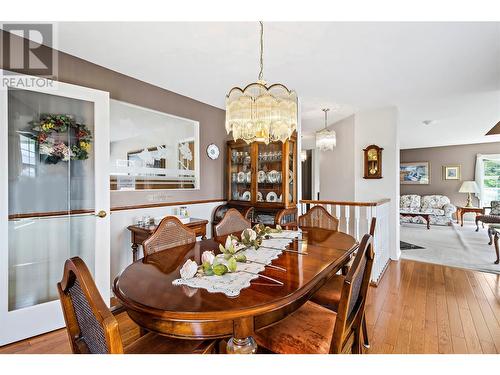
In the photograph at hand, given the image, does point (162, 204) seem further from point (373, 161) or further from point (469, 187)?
point (469, 187)

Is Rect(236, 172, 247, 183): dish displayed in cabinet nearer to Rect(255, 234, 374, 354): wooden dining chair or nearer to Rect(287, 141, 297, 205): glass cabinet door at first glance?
Result: Rect(287, 141, 297, 205): glass cabinet door

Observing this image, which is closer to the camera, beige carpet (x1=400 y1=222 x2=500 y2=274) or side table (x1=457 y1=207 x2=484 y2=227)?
beige carpet (x1=400 y1=222 x2=500 y2=274)

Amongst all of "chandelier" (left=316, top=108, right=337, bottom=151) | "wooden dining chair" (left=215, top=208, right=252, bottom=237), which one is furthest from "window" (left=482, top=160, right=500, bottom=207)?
"wooden dining chair" (left=215, top=208, right=252, bottom=237)

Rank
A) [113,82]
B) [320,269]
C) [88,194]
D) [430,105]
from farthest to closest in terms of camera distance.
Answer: [430,105] → [113,82] → [88,194] → [320,269]

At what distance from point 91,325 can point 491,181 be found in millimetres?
9846

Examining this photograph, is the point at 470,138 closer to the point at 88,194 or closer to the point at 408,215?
the point at 408,215

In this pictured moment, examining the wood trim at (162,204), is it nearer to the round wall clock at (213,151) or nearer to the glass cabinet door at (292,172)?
the round wall clock at (213,151)

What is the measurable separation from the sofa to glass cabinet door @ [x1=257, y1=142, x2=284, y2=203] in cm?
527

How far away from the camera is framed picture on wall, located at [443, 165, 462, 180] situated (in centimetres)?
761

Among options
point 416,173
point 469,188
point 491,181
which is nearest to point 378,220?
point 469,188

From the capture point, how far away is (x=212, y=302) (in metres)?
0.97
